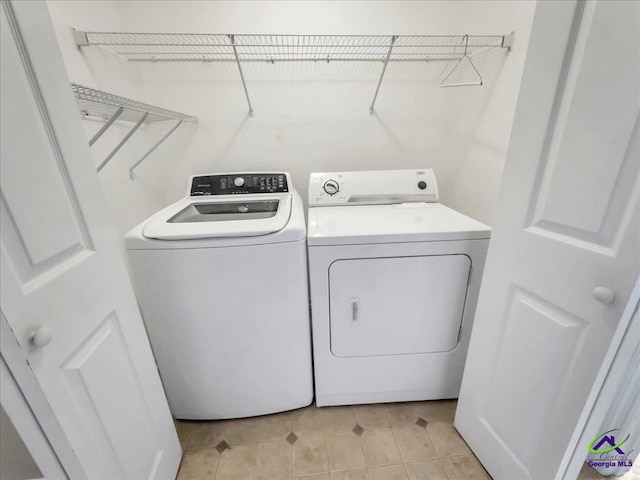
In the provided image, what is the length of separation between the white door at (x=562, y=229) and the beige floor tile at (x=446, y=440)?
0.89 ft

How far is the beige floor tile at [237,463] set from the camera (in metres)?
1.35

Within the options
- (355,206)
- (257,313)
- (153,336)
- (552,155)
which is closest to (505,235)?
(552,155)

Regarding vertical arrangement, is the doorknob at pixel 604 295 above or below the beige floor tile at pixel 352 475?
above

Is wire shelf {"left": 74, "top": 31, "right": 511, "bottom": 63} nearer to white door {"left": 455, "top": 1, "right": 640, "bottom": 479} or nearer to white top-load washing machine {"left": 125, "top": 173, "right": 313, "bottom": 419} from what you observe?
white top-load washing machine {"left": 125, "top": 173, "right": 313, "bottom": 419}

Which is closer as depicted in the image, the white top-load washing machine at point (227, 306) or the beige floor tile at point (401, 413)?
the white top-load washing machine at point (227, 306)

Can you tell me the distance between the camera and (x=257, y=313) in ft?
4.35

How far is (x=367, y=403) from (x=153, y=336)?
1.29m

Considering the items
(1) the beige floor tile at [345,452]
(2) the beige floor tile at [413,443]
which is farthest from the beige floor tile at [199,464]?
(2) the beige floor tile at [413,443]

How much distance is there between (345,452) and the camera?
1438 millimetres

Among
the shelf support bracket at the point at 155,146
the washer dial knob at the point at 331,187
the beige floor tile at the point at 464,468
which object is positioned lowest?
the beige floor tile at the point at 464,468

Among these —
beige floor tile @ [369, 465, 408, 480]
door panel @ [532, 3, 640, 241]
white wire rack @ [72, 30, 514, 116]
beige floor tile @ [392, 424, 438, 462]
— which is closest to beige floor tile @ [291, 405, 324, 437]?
beige floor tile @ [369, 465, 408, 480]

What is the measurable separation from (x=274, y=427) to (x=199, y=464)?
1.32 ft

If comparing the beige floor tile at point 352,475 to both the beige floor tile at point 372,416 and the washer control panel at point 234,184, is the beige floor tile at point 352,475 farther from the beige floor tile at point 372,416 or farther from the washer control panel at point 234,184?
the washer control panel at point 234,184

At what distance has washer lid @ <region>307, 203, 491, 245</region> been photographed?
1.27m
